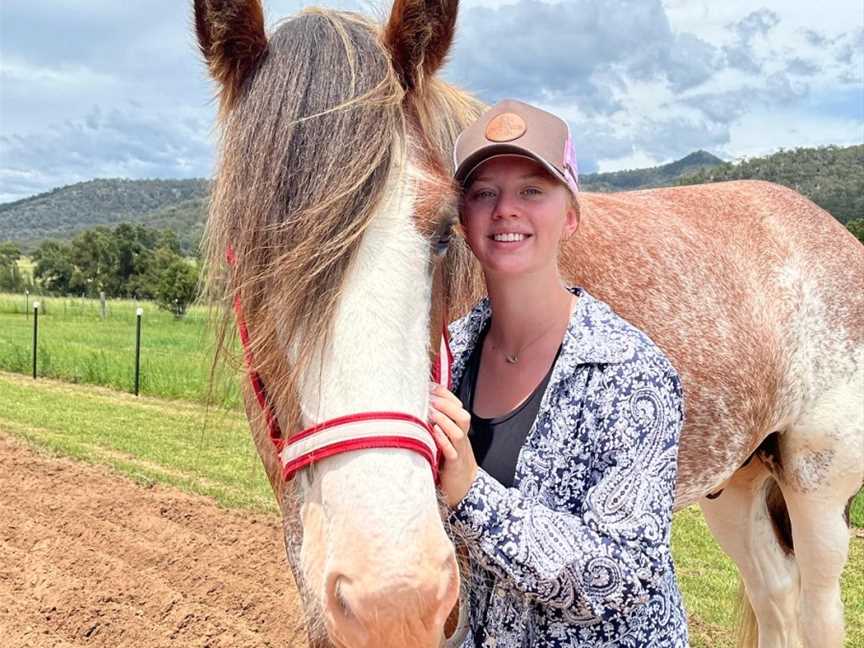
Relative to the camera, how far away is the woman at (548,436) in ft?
4.83

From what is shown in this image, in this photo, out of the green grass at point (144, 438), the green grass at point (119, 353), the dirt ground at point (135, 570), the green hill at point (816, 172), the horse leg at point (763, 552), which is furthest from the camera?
the green hill at point (816, 172)

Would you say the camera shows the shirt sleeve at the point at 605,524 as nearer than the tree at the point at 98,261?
Yes

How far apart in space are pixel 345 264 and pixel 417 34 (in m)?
0.70

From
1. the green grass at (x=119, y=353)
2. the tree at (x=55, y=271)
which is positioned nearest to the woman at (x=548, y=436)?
the green grass at (x=119, y=353)

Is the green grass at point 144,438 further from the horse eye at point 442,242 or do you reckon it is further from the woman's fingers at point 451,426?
the woman's fingers at point 451,426

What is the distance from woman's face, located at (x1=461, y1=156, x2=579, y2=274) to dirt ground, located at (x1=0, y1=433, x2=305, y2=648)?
259 cm

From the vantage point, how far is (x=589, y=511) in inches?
59.8

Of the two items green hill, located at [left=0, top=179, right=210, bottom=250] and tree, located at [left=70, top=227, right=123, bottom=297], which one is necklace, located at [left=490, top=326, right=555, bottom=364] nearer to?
tree, located at [left=70, top=227, right=123, bottom=297]

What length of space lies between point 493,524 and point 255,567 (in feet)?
14.8

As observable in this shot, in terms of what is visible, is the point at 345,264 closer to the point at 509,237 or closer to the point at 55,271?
the point at 509,237

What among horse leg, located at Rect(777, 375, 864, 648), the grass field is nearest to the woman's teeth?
the grass field

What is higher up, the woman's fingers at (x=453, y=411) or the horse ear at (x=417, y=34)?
the horse ear at (x=417, y=34)

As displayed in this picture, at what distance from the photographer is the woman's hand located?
4.86ft

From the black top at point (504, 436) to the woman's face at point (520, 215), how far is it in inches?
9.6
